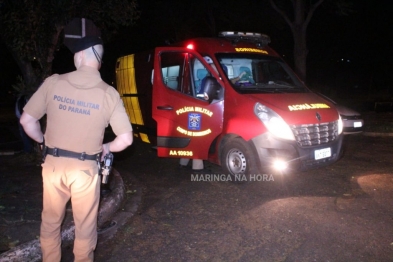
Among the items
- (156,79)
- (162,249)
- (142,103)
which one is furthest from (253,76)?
(162,249)

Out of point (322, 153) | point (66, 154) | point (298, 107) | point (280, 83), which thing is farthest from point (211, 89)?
point (66, 154)

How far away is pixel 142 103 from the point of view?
7.94 m

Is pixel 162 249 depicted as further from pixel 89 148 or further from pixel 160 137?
pixel 160 137

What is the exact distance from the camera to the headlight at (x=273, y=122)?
5918 mm

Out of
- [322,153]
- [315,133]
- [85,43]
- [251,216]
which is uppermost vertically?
[85,43]

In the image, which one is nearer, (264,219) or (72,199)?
(72,199)

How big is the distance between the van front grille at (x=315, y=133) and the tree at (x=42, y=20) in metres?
4.25

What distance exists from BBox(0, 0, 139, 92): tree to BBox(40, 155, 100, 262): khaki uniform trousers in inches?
181

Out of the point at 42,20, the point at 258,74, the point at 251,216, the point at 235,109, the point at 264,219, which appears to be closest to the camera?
the point at 264,219

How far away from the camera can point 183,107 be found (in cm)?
681

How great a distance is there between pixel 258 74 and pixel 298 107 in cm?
122

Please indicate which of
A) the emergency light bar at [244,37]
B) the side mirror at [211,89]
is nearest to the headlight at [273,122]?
the side mirror at [211,89]

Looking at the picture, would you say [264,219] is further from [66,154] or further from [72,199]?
[66,154]

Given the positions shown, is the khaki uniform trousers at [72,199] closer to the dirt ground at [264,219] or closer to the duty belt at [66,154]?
the duty belt at [66,154]
